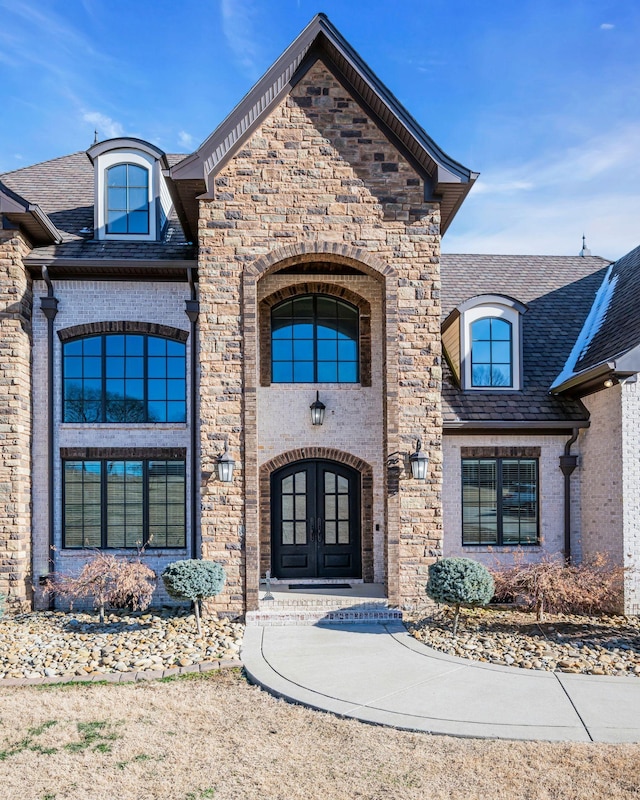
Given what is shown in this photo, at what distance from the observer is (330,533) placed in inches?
484

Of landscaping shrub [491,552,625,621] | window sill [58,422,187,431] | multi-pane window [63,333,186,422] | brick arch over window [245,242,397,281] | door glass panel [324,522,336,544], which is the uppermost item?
brick arch over window [245,242,397,281]

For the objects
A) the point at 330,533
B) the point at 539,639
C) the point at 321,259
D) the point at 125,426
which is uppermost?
A: the point at 321,259

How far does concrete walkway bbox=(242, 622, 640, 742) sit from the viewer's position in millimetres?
6176

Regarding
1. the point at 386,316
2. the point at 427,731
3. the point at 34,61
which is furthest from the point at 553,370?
the point at 34,61

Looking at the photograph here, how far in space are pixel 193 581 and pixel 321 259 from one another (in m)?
5.62

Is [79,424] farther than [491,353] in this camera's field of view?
No

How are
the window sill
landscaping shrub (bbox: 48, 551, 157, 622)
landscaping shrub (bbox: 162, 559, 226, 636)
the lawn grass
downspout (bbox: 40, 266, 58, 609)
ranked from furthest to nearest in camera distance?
the window sill < downspout (bbox: 40, 266, 58, 609) < landscaping shrub (bbox: 48, 551, 157, 622) < landscaping shrub (bbox: 162, 559, 226, 636) < the lawn grass

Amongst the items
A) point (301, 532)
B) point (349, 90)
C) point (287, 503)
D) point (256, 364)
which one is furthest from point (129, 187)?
point (301, 532)

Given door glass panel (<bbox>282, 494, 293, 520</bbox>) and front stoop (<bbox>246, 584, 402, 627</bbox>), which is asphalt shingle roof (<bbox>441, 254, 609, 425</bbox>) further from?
front stoop (<bbox>246, 584, 402, 627</bbox>)

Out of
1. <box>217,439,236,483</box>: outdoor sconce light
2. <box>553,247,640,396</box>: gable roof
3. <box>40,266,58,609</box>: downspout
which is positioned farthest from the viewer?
<box>40,266,58,609</box>: downspout

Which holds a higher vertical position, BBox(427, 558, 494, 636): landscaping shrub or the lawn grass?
BBox(427, 558, 494, 636): landscaping shrub

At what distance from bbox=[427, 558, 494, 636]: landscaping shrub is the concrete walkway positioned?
81 centimetres

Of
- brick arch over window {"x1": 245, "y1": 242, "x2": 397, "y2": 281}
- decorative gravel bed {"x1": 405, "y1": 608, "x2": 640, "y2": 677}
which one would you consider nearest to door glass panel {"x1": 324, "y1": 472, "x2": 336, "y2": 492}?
decorative gravel bed {"x1": 405, "y1": 608, "x2": 640, "y2": 677}

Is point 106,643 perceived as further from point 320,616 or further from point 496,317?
point 496,317
